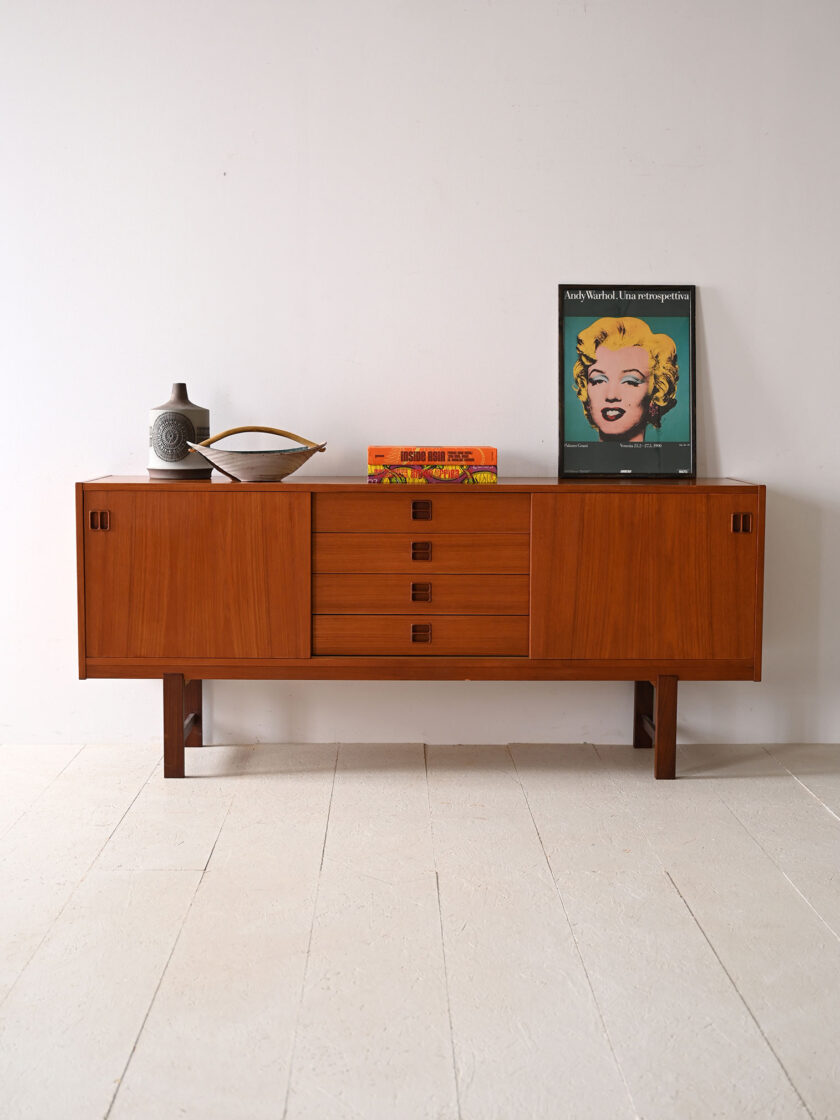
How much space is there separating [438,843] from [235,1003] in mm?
769

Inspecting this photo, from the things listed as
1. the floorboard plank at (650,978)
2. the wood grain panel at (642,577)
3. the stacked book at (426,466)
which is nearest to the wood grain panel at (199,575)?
the stacked book at (426,466)

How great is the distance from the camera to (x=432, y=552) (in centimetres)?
282

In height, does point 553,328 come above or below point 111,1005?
above

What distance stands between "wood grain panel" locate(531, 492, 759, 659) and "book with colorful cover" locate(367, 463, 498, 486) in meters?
0.17

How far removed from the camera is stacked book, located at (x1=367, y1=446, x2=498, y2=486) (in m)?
2.81

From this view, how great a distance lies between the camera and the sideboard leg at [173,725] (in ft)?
9.38

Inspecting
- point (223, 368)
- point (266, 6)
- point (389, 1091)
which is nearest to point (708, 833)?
point (389, 1091)

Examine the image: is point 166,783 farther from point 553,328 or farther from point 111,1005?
point 553,328

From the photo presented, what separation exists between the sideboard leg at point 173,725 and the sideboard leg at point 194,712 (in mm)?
214

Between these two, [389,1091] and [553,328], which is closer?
[389,1091]

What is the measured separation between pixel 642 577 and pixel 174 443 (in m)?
1.26

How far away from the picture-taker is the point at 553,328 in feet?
10.2

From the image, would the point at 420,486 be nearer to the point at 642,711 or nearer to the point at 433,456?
the point at 433,456

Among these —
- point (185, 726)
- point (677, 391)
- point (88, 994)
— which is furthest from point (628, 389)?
point (88, 994)
